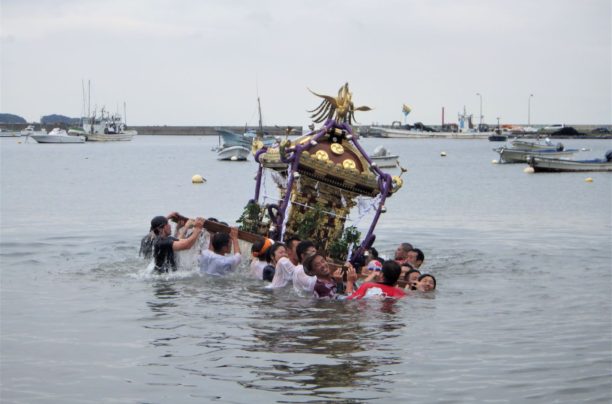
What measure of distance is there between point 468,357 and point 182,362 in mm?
3814

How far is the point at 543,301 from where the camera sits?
58.2 ft

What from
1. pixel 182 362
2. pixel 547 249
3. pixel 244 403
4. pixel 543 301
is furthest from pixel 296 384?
pixel 547 249

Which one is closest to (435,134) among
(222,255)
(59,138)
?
(59,138)

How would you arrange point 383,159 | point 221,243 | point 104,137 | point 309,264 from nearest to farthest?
point 309,264 → point 221,243 → point 383,159 → point 104,137

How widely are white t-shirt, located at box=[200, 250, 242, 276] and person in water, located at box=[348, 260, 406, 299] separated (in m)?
2.65

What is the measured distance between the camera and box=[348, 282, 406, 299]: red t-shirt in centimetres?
1540

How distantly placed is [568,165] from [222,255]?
51577mm

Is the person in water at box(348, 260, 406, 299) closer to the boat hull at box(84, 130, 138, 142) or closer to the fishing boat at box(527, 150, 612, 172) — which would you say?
the fishing boat at box(527, 150, 612, 172)

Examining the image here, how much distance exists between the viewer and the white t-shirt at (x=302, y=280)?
15.7m

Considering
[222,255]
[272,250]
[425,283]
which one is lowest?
[425,283]

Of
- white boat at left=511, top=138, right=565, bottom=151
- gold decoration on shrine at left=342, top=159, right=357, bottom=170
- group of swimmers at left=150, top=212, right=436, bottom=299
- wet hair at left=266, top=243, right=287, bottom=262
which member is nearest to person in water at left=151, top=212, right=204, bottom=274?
group of swimmers at left=150, top=212, right=436, bottom=299

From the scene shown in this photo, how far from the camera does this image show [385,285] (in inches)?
612

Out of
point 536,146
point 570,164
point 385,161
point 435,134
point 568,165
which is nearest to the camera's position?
point 570,164

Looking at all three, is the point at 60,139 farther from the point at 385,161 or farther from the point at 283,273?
the point at 283,273
